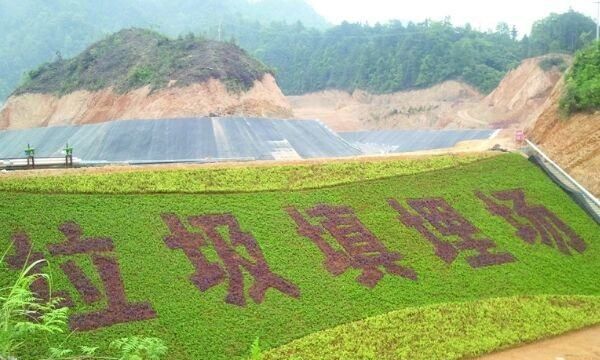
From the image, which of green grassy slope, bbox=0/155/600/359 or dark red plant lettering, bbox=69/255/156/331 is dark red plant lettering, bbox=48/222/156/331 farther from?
green grassy slope, bbox=0/155/600/359

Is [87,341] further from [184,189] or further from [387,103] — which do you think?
[387,103]

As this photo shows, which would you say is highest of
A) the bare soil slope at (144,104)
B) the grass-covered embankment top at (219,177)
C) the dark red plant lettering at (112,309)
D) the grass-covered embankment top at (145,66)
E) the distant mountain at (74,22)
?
the distant mountain at (74,22)

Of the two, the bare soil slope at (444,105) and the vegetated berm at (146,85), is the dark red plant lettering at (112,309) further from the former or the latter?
the bare soil slope at (444,105)

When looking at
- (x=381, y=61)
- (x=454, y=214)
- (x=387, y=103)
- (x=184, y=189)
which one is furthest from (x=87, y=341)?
(x=381, y=61)

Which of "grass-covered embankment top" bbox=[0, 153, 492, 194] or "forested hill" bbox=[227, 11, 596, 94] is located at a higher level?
"forested hill" bbox=[227, 11, 596, 94]

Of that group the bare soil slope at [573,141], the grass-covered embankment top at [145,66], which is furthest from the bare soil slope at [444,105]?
the grass-covered embankment top at [145,66]

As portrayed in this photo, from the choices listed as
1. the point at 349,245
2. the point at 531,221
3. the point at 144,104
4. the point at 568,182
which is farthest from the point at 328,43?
the point at 349,245

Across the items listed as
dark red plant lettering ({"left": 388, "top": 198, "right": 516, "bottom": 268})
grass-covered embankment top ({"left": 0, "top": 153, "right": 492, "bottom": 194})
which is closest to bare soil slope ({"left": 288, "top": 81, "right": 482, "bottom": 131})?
grass-covered embankment top ({"left": 0, "top": 153, "right": 492, "bottom": 194})
